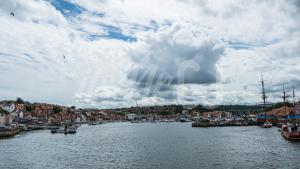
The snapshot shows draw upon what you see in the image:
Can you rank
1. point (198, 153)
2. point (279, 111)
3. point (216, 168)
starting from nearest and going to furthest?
point (216, 168) < point (198, 153) < point (279, 111)

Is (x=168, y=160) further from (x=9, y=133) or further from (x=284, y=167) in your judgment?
(x=9, y=133)

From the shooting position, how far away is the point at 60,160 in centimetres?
5331

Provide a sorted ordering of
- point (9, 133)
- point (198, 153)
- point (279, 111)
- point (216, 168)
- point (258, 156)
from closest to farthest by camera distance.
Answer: point (216, 168) → point (258, 156) → point (198, 153) → point (9, 133) → point (279, 111)

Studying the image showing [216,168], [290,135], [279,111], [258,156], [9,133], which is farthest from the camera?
[279,111]

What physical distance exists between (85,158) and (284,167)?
27.9 meters

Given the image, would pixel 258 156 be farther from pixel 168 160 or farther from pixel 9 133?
pixel 9 133

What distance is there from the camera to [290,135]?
2963 inches

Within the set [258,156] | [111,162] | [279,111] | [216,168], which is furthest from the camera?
[279,111]

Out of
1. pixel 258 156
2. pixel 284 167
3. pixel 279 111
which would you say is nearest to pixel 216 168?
A: pixel 284 167

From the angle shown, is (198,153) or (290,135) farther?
(290,135)

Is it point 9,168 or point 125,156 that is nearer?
point 9,168

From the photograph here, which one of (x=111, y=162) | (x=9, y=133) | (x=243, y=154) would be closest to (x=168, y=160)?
(x=111, y=162)

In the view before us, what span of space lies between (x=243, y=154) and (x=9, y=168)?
109ft

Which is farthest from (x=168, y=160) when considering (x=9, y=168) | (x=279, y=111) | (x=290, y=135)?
(x=279, y=111)
